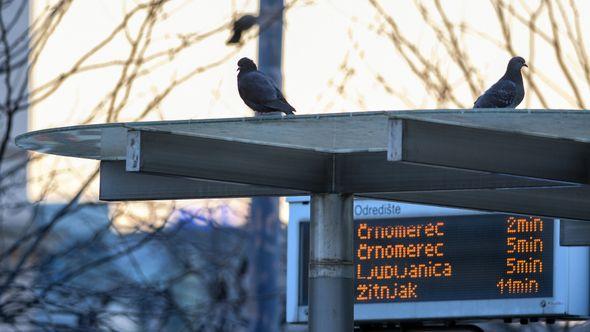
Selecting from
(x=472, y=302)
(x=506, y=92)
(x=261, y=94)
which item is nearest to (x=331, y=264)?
(x=261, y=94)

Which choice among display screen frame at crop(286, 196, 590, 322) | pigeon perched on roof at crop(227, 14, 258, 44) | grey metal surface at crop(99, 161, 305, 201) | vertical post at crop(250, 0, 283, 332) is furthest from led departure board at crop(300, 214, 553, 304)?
grey metal surface at crop(99, 161, 305, 201)

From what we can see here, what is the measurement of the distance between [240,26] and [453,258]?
2.81 metres

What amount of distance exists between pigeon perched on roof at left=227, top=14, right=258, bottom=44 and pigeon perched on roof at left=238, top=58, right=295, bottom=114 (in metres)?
2.27

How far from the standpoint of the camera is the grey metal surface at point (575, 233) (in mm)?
12023

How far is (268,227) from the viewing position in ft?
51.2

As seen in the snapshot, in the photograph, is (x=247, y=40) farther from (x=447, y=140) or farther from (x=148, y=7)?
(x=447, y=140)

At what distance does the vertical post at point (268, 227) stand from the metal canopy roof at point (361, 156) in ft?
10.1

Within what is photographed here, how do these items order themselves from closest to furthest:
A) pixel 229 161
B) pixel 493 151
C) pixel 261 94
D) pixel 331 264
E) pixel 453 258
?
1. pixel 493 151
2. pixel 229 161
3. pixel 331 264
4. pixel 261 94
5. pixel 453 258

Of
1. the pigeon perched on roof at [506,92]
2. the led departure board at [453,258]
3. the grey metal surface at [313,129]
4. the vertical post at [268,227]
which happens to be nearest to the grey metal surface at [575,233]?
the pigeon perched on roof at [506,92]

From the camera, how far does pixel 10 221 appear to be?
16531 mm

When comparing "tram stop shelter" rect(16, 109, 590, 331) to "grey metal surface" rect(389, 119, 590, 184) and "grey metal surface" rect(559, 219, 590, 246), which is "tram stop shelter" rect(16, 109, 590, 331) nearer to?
"grey metal surface" rect(389, 119, 590, 184)

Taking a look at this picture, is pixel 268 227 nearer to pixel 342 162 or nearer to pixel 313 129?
pixel 342 162

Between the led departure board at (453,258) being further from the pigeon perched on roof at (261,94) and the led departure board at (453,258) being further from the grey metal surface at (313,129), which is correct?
the grey metal surface at (313,129)

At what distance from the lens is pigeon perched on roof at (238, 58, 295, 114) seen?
12.2 meters
